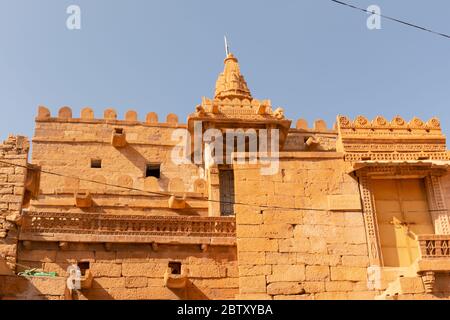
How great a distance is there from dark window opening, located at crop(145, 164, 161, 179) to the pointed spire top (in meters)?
3.92

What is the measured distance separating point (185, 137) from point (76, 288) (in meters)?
10.7

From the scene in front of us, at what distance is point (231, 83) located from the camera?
1019 inches

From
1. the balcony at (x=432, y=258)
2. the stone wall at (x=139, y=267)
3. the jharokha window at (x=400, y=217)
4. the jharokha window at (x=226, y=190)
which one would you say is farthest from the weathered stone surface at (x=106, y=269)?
the balcony at (x=432, y=258)

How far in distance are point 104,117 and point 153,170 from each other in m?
2.79

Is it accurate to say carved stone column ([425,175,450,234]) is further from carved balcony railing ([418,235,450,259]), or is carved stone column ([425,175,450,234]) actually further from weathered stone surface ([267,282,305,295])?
weathered stone surface ([267,282,305,295])

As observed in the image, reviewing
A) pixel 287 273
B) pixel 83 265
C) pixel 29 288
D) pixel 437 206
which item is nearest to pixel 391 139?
pixel 437 206

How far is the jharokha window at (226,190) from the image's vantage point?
18953mm

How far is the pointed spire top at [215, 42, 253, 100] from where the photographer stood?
2530 cm

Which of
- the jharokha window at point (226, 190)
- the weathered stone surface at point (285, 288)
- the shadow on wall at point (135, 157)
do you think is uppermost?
the shadow on wall at point (135, 157)

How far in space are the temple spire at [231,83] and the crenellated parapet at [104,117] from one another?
7.40 feet

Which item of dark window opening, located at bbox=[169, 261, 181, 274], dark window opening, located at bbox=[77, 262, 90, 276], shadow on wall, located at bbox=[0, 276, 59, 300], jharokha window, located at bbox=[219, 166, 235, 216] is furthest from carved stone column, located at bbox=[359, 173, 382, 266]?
shadow on wall, located at bbox=[0, 276, 59, 300]

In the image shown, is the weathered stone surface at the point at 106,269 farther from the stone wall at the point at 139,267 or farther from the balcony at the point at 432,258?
the balcony at the point at 432,258
